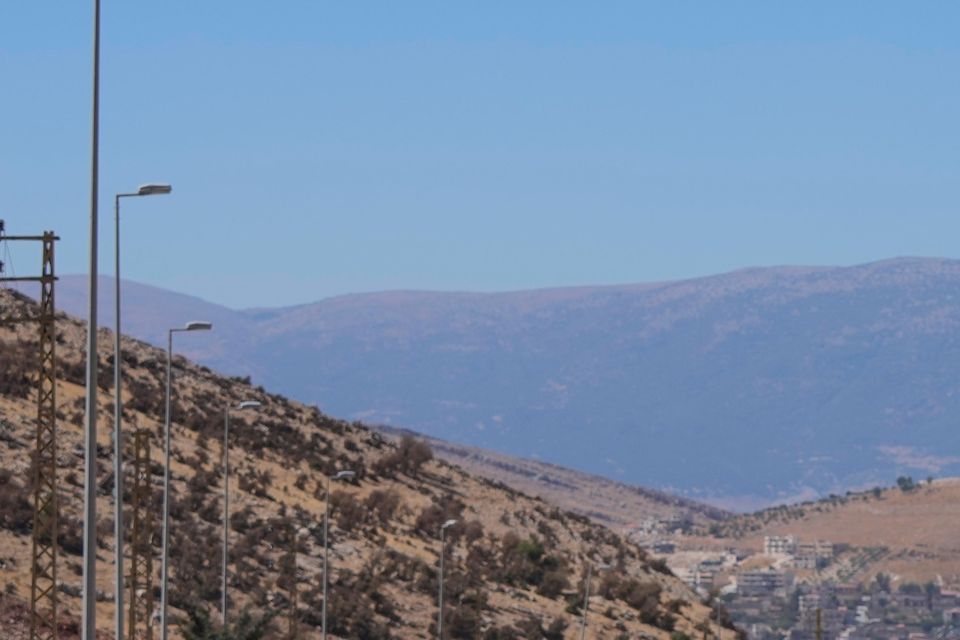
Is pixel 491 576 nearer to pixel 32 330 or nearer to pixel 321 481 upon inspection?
pixel 321 481

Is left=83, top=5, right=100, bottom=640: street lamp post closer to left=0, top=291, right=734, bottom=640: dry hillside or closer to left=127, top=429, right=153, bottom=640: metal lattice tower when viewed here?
left=127, top=429, right=153, bottom=640: metal lattice tower

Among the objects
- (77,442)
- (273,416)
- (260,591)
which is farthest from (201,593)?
(273,416)

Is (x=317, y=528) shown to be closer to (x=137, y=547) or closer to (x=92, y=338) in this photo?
(x=137, y=547)

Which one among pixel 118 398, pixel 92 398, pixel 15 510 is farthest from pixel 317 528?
pixel 92 398

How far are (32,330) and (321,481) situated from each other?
12665 mm

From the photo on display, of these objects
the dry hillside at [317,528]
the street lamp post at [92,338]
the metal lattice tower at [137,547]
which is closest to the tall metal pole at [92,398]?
the street lamp post at [92,338]

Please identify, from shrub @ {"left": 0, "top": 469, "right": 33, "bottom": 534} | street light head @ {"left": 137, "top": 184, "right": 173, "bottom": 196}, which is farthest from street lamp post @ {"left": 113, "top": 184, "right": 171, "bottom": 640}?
shrub @ {"left": 0, "top": 469, "right": 33, "bottom": 534}

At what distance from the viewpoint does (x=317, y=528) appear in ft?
293

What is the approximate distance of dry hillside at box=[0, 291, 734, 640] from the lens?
79.0m

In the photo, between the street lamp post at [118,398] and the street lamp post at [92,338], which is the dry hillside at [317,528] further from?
the street lamp post at [92,338]

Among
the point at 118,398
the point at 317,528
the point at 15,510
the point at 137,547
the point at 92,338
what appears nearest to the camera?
the point at 92,338

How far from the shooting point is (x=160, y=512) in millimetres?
82312

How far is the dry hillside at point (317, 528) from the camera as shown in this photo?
79.0 m

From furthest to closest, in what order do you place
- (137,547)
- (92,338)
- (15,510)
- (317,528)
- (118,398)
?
(317,528), (15,510), (137,547), (118,398), (92,338)
